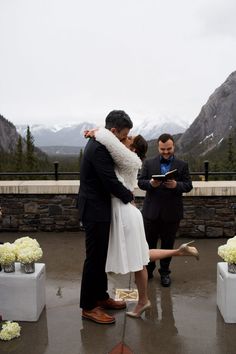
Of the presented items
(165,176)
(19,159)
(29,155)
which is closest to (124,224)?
(165,176)

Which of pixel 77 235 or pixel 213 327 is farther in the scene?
pixel 77 235

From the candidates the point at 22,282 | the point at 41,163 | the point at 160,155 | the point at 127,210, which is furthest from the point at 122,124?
the point at 41,163

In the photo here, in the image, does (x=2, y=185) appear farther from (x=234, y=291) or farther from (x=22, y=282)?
(x=234, y=291)

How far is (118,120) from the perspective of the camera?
12.9 ft

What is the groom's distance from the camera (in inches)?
152

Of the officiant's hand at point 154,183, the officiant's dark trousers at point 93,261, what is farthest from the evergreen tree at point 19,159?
the officiant's dark trousers at point 93,261

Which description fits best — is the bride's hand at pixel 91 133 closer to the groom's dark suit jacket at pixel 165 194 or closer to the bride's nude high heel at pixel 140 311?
the groom's dark suit jacket at pixel 165 194

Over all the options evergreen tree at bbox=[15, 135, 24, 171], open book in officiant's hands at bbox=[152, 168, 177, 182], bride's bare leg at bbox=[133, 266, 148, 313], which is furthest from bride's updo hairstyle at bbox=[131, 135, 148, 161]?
evergreen tree at bbox=[15, 135, 24, 171]

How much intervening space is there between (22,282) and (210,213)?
12.8ft

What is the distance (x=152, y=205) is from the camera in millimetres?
5043

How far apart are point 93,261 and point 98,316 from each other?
→ 0.53m

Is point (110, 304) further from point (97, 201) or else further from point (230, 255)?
point (230, 255)

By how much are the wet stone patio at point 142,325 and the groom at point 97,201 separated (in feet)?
0.82

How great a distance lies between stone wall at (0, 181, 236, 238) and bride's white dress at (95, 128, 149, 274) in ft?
10.8
